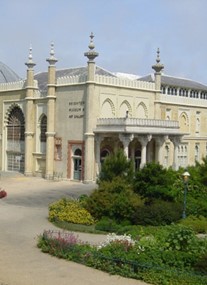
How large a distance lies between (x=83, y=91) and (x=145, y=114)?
26.4ft

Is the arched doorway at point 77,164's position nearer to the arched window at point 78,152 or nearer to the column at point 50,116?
the arched window at point 78,152

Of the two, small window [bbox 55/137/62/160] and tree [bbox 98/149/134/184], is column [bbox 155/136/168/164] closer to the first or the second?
small window [bbox 55/137/62/160]

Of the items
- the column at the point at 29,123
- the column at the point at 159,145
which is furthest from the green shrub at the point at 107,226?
the column at the point at 29,123

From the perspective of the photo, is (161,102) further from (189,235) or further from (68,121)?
(189,235)

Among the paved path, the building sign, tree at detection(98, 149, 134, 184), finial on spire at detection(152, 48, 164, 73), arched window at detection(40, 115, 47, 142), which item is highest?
finial on spire at detection(152, 48, 164, 73)

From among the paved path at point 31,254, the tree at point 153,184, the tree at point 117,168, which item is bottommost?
the paved path at point 31,254

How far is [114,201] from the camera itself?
23.0 metres

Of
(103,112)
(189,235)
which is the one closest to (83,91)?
(103,112)

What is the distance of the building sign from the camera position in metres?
43.0

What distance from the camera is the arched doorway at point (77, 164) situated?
43.8 m

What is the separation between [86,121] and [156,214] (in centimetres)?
2107

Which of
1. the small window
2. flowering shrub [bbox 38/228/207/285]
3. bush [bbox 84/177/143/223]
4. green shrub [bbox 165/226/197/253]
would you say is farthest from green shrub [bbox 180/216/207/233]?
the small window

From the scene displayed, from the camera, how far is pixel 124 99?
149ft

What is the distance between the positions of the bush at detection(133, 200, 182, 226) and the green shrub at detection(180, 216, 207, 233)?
56cm
